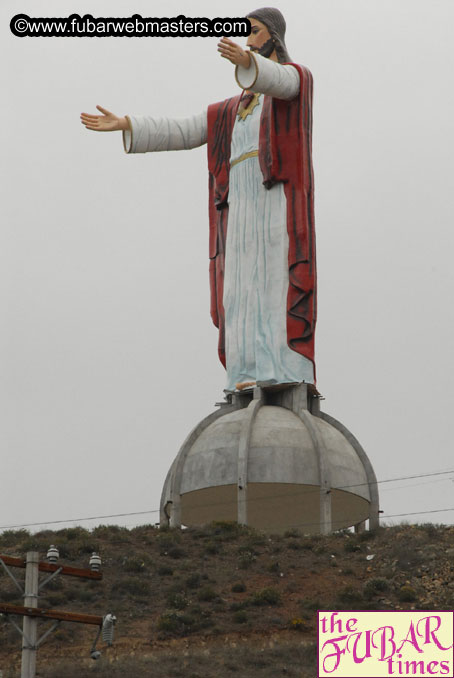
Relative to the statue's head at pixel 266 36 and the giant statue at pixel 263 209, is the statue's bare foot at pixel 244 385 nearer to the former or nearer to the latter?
the giant statue at pixel 263 209

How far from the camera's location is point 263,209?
37062 millimetres

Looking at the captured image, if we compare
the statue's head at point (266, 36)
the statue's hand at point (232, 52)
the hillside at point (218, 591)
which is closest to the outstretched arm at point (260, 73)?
the statue's hand at point (232, 52)

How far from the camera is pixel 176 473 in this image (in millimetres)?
35219

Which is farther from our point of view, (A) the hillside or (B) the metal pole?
(A) the hillside

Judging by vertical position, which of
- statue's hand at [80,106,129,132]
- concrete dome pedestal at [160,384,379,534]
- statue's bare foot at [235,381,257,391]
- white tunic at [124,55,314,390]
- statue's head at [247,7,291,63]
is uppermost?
statue's head at [247,7,291,63]

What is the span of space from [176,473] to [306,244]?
6.41 m

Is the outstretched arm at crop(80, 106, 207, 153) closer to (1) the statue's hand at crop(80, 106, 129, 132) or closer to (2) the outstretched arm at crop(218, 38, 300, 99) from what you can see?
(1) the statue's hand at crop(80, 106, 129, 132)

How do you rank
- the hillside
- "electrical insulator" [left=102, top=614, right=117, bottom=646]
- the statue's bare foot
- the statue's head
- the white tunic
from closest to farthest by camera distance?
"electrical insulator" [left=102, top=614, right=117, bottom=646] → the hillside → the white tunic → the statue's bare foot → the statue's head

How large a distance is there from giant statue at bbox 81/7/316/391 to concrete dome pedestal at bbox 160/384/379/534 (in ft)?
3.00

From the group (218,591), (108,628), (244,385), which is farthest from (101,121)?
(108,628)

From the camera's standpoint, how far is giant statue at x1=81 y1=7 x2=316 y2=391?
119 ft

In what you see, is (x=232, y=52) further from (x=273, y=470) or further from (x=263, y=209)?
→ (x=273, y=470)

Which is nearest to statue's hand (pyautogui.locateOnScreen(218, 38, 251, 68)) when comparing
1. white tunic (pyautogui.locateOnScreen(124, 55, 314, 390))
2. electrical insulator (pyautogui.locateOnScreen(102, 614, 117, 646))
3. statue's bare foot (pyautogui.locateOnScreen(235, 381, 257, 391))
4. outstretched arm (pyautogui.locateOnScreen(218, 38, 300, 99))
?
outstretched arm (pyautogui.locateOnScreen(218, 38, 300, 99))

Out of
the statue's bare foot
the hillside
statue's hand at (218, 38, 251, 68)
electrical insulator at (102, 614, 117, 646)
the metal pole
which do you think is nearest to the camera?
the metal pole
